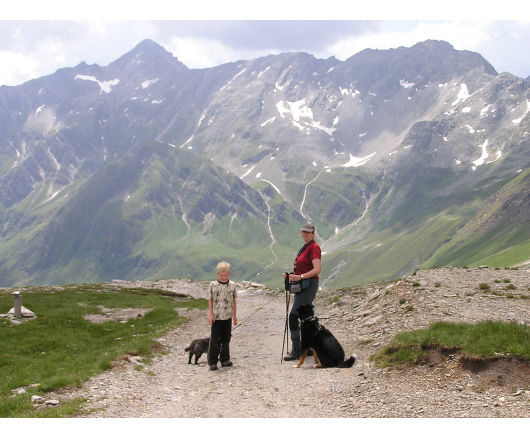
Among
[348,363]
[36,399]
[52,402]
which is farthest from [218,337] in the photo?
[36,399]

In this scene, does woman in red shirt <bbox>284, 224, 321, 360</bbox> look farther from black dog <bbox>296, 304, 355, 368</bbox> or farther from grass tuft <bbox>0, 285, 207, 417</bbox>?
grass tuft <bbox>0, 285, 207, 417</bbox>

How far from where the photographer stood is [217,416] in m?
12.5

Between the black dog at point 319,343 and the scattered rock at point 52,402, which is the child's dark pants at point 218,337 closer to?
the black dog at point 319,343

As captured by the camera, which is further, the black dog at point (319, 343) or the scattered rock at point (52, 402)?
the black dog at point (319, 343)

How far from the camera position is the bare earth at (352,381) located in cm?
1229

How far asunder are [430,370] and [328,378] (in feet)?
11.7

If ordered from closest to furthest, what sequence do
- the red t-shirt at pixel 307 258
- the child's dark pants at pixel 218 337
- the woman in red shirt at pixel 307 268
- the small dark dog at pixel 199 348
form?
the woman in red shirt at pixel 307 268
the red t-shirt at pixel 307 258
the child's dark pants at pixel 218 337
the small dark dog at pixel 199 348

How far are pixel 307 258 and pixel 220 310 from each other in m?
4.35

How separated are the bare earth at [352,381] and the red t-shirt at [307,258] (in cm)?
398

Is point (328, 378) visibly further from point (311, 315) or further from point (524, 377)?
point (524, 377)

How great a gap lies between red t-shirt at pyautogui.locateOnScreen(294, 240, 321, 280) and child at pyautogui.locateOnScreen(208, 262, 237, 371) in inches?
112

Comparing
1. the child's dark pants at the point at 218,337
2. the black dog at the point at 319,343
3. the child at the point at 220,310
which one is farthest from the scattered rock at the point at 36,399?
the black dog at the point at 319,343

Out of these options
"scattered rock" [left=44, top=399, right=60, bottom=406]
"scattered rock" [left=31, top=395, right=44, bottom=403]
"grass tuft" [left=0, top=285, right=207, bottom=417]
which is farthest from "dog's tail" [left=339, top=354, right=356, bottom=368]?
"scattered rock" [left=31, top=395, right=44, bottom=403]

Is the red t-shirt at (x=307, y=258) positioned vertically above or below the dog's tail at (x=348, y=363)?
above
